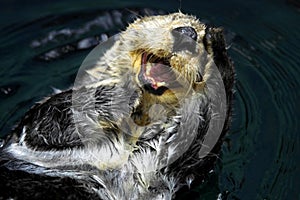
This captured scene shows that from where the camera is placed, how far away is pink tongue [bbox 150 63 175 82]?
2.98 m

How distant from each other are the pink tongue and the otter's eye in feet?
0.60

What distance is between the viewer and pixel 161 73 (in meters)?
2.99

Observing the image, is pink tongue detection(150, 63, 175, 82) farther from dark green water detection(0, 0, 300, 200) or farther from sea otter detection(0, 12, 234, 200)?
dark green water detection(0, 0, 300, 200)

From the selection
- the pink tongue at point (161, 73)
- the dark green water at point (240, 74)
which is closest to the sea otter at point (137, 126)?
the pink tongue at point (161, 73)

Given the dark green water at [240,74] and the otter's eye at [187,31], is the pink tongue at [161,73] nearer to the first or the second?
the otter's eye at [187,31]

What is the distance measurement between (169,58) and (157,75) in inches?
4.0

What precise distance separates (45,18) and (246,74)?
1.71 meters

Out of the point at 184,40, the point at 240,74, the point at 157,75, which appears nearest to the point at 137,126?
the point at 157,75

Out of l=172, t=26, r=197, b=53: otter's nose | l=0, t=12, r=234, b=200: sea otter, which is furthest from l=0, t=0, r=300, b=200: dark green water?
l=172, t=26, r=197, b=53: otter's nose

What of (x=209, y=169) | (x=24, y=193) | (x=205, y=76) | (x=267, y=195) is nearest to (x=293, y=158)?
(x=267, y=195)

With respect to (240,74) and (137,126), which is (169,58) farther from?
(240,74)

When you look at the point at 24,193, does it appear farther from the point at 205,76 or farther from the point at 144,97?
the point at 205,76

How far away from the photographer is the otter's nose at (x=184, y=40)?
9.85 feet

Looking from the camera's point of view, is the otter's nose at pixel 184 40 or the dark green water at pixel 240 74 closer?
the otter's nose at pixel 184 40
